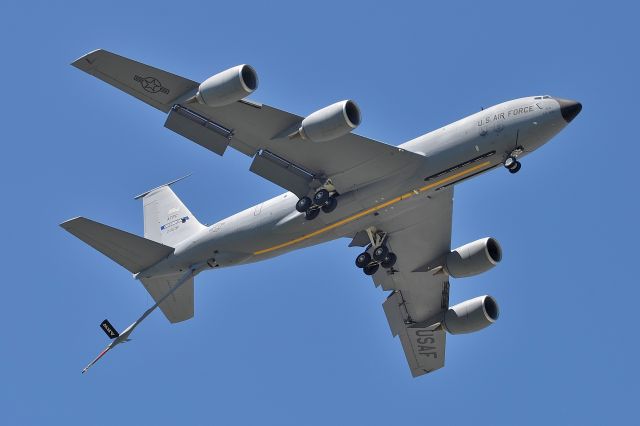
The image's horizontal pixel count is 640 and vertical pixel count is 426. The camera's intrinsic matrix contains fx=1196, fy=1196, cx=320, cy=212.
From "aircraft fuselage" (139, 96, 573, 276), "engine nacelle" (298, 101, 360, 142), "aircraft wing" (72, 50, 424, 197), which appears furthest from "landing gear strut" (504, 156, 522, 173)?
"engine nacelle" (298, 101, 360, 142)

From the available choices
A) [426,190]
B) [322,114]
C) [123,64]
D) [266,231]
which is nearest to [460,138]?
[426,190]

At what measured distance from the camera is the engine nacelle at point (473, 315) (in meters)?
62.0

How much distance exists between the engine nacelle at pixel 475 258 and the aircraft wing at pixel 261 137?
7821mm

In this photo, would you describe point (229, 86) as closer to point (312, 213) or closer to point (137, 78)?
point (137, 78)

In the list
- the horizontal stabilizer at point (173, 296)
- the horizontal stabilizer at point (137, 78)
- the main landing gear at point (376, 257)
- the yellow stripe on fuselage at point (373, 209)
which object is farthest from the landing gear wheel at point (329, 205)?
the horizontal stabilizer at point (173, 296)

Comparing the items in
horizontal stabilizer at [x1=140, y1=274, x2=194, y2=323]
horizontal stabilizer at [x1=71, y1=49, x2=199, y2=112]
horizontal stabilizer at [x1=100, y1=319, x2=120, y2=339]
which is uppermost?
horizontal stabilizer at [x1=71, y1=49, x2=199, y2=112]

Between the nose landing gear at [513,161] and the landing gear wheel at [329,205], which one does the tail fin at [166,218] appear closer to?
the landing gear wheel at [329,205]

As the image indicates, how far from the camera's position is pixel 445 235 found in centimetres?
6050

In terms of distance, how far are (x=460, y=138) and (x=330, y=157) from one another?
6.12 meters

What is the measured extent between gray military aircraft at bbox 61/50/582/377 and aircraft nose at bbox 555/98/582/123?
51 millimetres

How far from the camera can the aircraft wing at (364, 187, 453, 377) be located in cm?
5944

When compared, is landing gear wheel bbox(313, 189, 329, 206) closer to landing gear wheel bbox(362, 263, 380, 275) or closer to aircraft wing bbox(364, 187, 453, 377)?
aircraft wing bbox(364, 187, 453, 377)

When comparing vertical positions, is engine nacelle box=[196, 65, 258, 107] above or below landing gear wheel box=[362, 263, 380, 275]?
above

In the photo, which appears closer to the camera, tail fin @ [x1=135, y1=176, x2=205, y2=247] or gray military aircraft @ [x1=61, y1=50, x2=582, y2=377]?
gray military aircraft @ [x1=61, y1=50, x2=582, y2=377]
